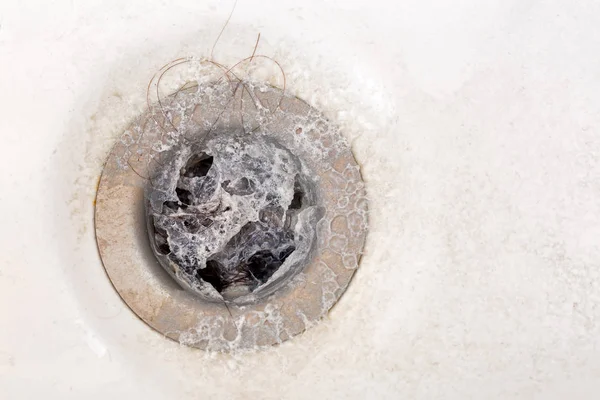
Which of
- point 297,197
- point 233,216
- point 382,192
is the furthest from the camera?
point 233,216

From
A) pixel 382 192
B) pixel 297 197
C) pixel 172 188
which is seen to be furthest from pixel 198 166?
pixel 382 192

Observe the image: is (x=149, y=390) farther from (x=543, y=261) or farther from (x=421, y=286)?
(x=543, y=261)

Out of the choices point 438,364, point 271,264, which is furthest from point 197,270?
point 438,364

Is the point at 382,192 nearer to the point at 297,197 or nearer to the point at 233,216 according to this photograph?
the point at 297,197

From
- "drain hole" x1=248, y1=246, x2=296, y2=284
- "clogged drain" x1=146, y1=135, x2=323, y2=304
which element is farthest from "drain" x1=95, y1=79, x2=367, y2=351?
"drain hole" x1=248, y1=246, x2=296, y2=284

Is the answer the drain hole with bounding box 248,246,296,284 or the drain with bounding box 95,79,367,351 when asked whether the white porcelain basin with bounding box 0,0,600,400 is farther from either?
the drain hole with bounding box 248,246,296,284

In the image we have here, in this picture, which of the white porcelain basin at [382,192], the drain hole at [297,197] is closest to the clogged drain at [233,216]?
the drain hole at [297,197]
